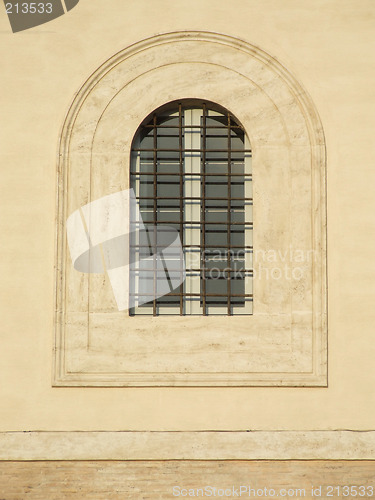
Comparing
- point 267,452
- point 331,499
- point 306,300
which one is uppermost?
point 306,300

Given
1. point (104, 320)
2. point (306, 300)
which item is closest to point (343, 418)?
point (306, 300)

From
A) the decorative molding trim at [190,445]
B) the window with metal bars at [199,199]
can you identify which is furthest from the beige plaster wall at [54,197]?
the window with metal bars at [199,199]

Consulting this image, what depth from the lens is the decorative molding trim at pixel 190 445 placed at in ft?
20.4

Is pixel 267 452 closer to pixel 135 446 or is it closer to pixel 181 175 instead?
pixel 135 446

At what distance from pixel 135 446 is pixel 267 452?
131 centimetres

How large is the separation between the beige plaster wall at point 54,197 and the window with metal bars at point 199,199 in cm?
86

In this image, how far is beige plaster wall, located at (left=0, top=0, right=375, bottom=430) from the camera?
20.7 ft

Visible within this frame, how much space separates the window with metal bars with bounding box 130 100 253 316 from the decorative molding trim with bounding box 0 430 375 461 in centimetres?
126

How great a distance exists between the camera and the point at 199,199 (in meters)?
6.77

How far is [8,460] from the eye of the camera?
6238 millimetres

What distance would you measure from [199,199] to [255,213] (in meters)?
0.64

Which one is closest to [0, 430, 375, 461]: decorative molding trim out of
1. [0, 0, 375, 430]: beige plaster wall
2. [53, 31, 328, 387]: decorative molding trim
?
[0, 0, 375, 430]: beige plaster wall

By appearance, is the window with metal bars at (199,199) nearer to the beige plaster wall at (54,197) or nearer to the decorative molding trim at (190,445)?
the beige plaster wall at (54,197)

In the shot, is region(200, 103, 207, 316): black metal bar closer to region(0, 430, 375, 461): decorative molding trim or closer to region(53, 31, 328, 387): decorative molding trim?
region(53, 31, 328, 387): decorative molding trim
